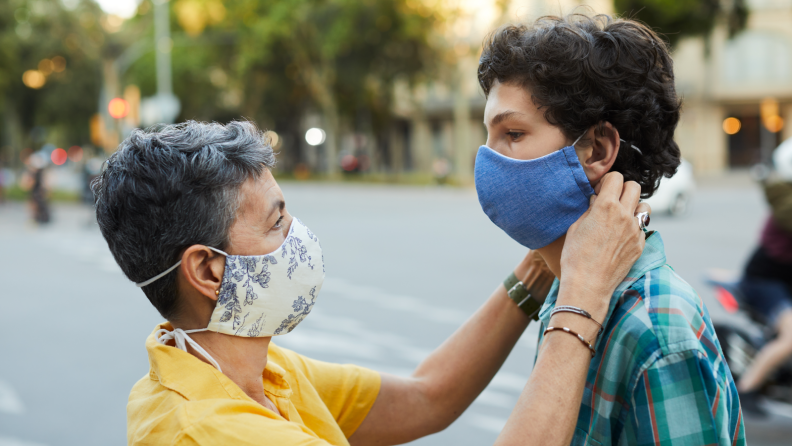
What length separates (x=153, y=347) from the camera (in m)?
1.69

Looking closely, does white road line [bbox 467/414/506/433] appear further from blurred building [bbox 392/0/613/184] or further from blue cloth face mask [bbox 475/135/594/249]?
blurred building [bbox 392/0/613/184]

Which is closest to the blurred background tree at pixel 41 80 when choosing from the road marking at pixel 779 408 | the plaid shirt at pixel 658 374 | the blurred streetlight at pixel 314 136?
the blurred streetlight at pixel 314 136

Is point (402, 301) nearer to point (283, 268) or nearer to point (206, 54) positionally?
point (283, 268)

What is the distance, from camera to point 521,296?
215cm

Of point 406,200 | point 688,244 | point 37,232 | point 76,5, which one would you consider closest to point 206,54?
point 76,5

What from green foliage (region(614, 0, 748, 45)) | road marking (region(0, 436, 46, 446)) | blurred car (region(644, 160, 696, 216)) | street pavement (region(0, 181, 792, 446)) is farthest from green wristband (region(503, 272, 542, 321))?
green foliage (region(614, 0, 748, 45))

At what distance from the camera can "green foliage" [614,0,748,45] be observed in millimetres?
20375

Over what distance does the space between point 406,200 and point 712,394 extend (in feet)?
74.9

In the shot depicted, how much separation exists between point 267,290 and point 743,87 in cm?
4258

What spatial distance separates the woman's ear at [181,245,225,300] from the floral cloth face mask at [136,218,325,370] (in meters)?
0.02

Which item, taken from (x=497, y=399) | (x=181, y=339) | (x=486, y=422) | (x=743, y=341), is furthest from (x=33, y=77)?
(x=181, y=339)

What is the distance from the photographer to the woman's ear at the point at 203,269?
1.71 m

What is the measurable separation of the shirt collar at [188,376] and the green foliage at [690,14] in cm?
Answer: 2081

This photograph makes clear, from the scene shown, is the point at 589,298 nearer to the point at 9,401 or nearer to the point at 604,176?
the point at 604,176
